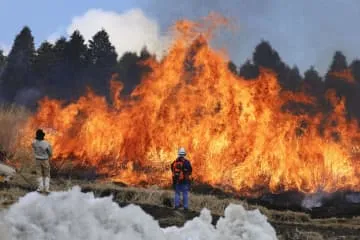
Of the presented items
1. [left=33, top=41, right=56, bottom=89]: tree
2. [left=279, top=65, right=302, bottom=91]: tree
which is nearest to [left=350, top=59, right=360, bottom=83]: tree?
[left=279, top=65, right=302, bottom=91]: tree

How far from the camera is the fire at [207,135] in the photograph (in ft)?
103

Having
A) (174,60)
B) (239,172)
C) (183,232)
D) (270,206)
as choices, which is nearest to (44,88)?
(174,60)

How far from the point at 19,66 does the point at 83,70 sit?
29.5ft

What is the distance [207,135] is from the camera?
32.0 m

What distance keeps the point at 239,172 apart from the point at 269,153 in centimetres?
201

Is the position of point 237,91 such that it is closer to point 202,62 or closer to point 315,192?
point 202,62

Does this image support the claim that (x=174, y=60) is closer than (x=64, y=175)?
No

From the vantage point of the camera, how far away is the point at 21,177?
26.3m

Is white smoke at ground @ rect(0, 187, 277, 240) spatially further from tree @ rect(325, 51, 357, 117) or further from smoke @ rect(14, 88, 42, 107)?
smoke @ rect(14, 88, 42, 107)

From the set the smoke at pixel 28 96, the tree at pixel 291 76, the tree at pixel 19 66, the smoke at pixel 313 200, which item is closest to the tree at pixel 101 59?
the smoke at pixel 28 96

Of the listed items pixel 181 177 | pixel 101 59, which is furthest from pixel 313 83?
pixel 181 177

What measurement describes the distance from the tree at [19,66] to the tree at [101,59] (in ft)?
23.1

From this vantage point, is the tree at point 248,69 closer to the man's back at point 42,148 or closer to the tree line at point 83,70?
the tree line at point 83,70

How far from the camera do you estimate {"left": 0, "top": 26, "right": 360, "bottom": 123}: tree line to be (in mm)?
51000
